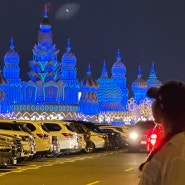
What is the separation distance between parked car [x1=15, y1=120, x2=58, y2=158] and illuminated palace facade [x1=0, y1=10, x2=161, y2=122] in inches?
2910

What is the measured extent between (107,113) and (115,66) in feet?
54.3

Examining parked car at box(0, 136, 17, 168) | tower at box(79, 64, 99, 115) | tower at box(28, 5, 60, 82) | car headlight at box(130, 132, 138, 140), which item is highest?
tower at box(28, 5, 60, 82)

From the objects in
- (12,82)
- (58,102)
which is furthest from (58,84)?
(12,82)

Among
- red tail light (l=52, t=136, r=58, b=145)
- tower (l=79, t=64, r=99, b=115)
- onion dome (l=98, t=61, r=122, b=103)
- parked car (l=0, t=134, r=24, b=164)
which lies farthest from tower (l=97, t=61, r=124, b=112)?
parked car (l=0, t=134, r=24, b=164)

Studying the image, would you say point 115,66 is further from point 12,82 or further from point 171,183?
point 171,183

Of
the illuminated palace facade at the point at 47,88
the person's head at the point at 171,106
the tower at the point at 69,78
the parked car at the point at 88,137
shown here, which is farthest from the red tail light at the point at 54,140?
the tower at the point at 69,78

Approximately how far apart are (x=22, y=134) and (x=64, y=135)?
16.3 ft

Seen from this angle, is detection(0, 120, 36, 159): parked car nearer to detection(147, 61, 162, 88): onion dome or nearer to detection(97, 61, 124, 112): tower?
detection(97, 61, 124, 112): tower

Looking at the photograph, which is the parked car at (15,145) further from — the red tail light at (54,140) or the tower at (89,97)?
the tower at (89,97)

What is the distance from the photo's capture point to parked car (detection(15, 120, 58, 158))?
22.4 meters

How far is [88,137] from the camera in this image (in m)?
28.9

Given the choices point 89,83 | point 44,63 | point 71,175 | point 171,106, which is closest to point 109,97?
point 89,83

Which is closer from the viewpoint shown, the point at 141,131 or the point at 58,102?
the point at 141,131

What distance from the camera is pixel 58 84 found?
10150 cm
